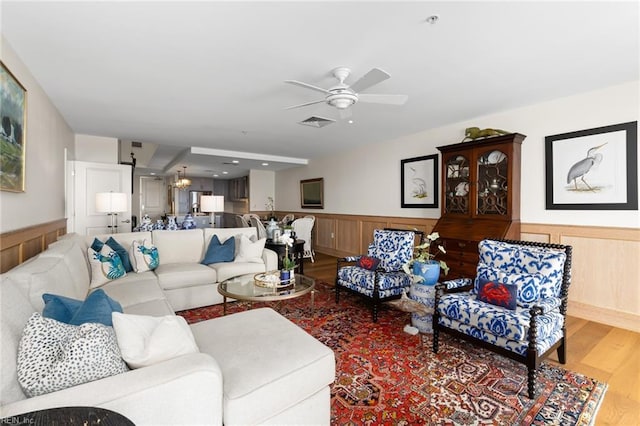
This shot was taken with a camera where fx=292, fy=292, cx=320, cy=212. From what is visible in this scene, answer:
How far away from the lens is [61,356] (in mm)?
1016

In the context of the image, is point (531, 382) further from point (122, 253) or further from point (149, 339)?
point (122, 253)

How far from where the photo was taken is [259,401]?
49.5 inches

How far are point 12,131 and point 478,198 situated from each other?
449cm

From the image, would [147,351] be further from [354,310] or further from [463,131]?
[463,131]

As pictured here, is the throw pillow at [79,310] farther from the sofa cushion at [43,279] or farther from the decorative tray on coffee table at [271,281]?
the decorative tray on coffee table at [271,281]

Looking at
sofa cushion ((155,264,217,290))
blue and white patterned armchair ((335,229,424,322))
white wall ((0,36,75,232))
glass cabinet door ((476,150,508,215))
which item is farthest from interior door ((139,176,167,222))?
glass cabinet door ((476,150,508,215))

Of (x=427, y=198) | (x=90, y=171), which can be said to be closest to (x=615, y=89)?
(x=427, y=198)

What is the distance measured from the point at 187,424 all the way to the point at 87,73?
9.83ft

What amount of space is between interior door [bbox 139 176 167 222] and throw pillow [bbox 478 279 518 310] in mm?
11175

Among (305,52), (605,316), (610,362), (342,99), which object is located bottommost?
(610,362)

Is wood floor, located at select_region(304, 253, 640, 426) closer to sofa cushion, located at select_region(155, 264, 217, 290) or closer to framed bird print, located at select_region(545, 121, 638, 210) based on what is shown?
framed bird print, located at select_region(545, 121, 638, 210)

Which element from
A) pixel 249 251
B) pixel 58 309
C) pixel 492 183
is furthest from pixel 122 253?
pixel 492 183

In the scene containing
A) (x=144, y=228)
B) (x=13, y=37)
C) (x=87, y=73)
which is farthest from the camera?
(x=144, y=228)

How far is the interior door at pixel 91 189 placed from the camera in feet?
15.5
